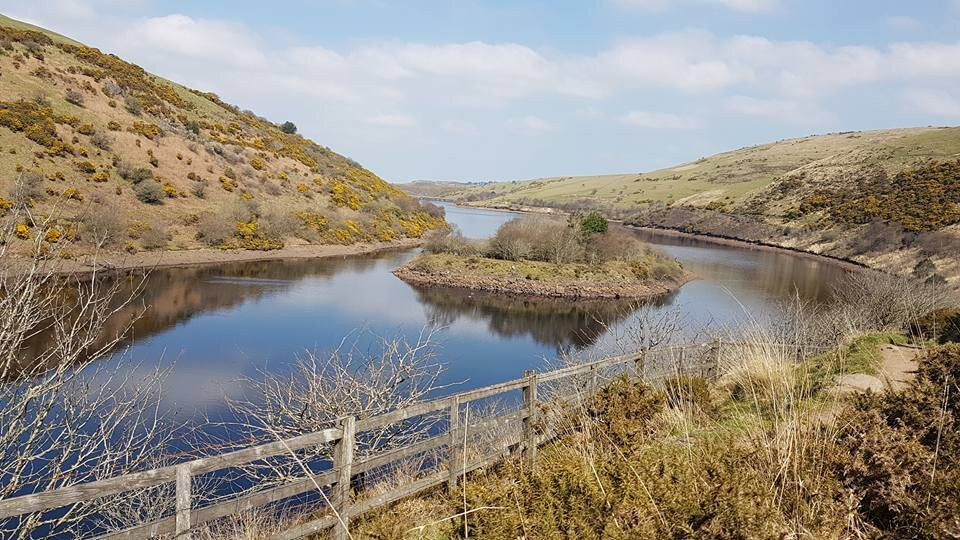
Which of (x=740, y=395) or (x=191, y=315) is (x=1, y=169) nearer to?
(x=191, y=315)

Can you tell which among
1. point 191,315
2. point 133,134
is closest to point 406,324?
point 191,315

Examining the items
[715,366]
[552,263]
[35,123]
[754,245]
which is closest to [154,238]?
[35,123]

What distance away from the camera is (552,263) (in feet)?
154

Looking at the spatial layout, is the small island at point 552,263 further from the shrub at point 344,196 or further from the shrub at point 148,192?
the shrub at point 148,192

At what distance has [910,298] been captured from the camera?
19.6 m

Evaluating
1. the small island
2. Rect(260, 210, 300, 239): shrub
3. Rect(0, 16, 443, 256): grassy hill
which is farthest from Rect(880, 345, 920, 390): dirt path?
Rect(260, 210, 300, 239): shrub

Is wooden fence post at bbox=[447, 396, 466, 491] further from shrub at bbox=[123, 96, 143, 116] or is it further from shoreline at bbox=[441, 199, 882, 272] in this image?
shrub at bbox=[123, 96, 143, 116]

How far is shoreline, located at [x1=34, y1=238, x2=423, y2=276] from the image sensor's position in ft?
108

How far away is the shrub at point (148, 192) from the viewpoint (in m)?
45.4

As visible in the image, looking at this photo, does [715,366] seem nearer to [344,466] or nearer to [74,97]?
[344,466]

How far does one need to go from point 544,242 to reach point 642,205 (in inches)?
3411

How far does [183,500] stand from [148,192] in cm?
4892

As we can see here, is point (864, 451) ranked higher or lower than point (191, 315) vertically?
higher

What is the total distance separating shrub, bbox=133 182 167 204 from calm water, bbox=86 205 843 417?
964 centimetres
